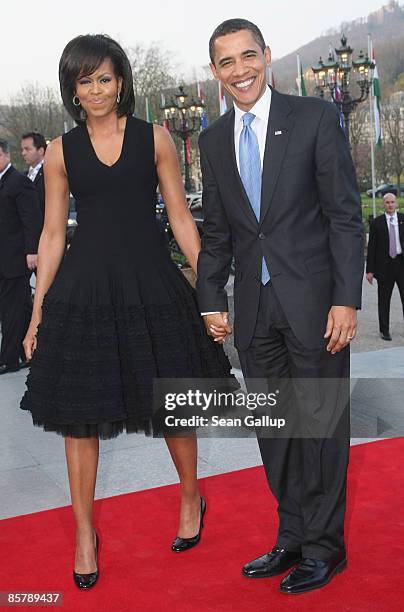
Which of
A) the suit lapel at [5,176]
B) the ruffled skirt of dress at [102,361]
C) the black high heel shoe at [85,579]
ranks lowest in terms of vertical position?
the black high heel shoe at [85,579]

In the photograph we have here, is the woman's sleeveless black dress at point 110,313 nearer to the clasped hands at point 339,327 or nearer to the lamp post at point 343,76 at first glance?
the clasped hands at point 339,327

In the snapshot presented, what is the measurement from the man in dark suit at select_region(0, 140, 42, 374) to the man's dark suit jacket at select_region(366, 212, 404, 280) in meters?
4.79

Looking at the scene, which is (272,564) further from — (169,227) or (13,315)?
(169,227)

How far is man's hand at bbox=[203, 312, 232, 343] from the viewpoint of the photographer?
10.8 feet

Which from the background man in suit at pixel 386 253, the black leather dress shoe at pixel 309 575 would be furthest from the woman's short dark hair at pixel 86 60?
the background man in suit at pixel 386 253

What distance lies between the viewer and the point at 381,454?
4684mm

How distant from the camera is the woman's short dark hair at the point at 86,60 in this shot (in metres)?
3.21

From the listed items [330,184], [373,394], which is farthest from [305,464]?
[373,394]

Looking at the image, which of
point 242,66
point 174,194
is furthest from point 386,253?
point 242,66

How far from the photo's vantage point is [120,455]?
4984 mm

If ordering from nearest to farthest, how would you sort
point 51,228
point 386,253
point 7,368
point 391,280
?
point 51,228, point 7,368, point 391,280, point 386,253

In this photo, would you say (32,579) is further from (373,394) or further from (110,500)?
(373,394)

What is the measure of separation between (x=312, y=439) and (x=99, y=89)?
59.7 inches

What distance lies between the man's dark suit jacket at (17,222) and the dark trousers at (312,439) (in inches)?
172
